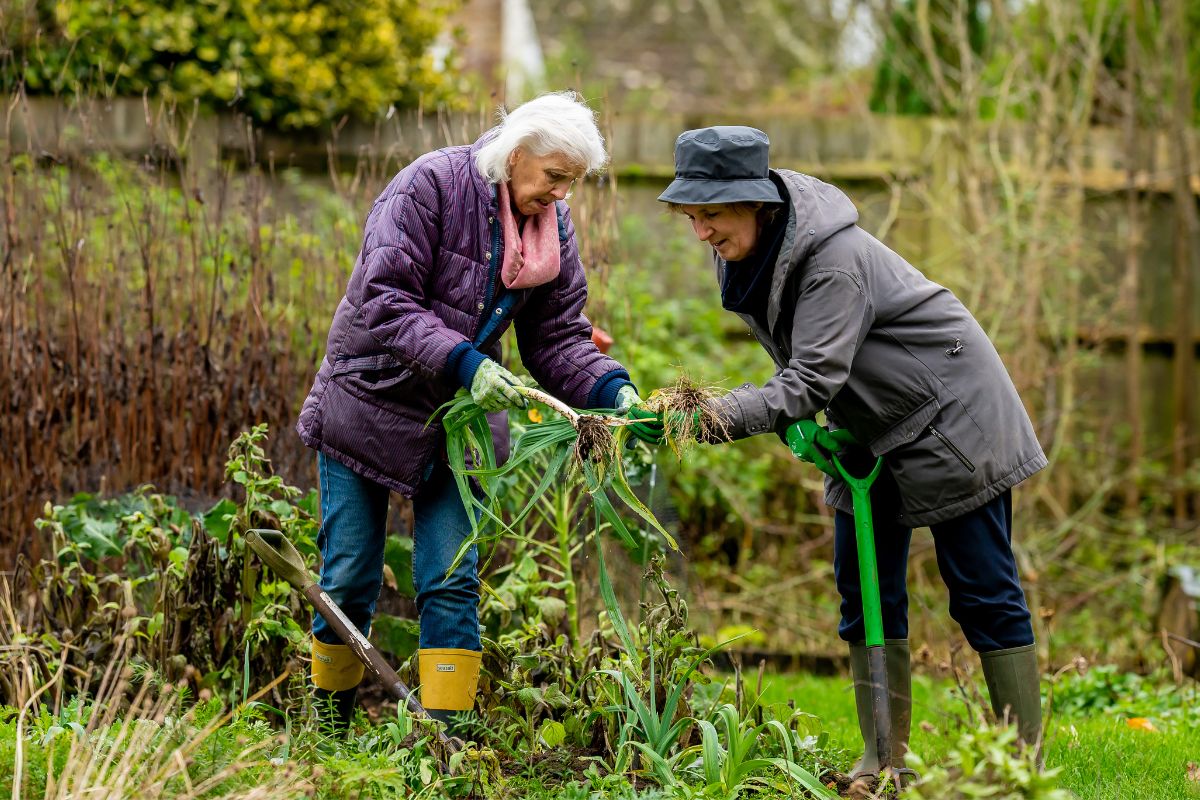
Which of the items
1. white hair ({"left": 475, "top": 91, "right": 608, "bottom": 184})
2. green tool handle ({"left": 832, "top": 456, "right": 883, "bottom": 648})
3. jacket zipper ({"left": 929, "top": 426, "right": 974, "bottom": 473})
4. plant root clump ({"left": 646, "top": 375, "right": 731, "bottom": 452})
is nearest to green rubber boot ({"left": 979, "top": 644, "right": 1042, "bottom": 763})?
green tool handle ({"left": 832, "top": 456, "right": 883, "bottom": 648})

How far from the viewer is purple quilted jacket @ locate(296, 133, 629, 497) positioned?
3.12m

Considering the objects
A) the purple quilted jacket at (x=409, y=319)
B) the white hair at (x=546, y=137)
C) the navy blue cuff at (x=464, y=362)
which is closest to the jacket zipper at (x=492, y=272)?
the purple quilted jacket at (x=409, y=319)

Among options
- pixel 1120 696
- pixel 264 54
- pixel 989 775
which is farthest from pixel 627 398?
pixel 264 54

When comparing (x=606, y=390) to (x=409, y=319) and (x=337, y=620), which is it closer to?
(x=409, y=319)

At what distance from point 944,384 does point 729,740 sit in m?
0.99

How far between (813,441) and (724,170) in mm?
691

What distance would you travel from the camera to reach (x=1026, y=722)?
3.19 meters

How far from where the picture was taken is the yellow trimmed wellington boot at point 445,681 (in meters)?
3.29

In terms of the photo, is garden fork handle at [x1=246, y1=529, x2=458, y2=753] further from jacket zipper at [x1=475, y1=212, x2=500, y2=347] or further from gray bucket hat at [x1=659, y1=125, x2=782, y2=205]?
gray bucket hat at [x1=659, y1=125, x2=782, y2=205]

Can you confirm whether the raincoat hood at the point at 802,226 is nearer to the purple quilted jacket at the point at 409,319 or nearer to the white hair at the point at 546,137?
the white hair at the point at 546,137

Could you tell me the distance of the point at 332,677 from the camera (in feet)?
11.3

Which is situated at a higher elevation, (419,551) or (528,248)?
(528,248)

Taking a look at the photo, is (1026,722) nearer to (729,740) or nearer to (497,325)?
(729,740)

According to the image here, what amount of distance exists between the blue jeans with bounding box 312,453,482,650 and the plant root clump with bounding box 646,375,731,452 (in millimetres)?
696
